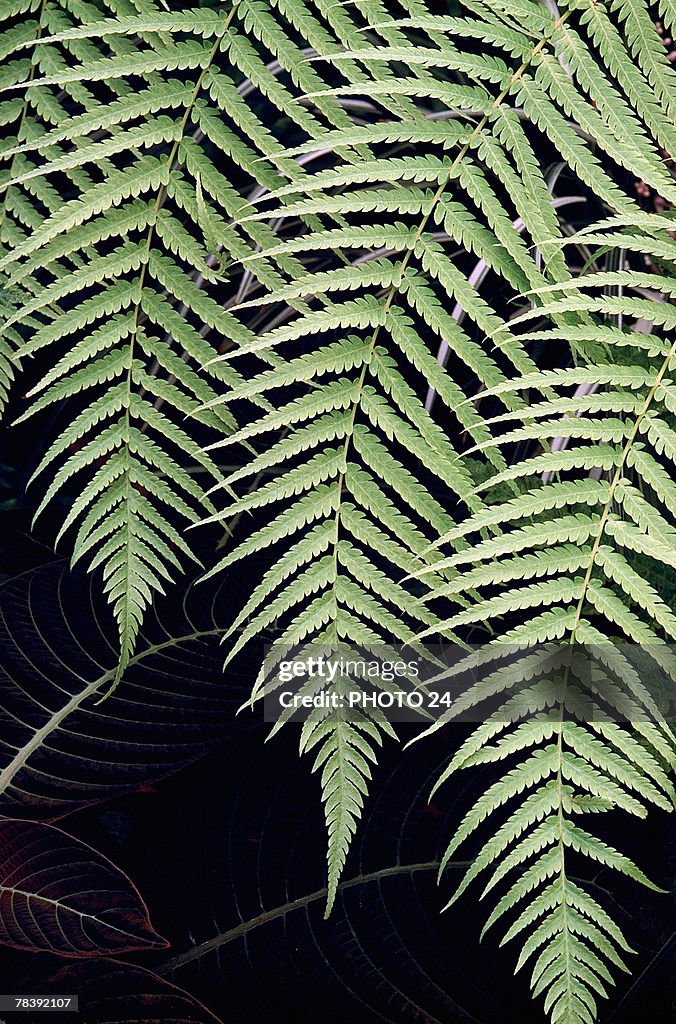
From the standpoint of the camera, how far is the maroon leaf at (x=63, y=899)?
85 centimetres

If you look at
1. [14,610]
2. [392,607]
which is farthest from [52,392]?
[392,607]

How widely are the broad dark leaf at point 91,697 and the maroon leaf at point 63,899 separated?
4cm

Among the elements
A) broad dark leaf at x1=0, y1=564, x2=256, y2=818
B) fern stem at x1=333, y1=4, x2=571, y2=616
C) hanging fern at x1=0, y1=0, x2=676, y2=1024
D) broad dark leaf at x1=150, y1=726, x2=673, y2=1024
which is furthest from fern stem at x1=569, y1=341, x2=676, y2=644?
broad dark leaf at x1=0, y1=564, x2=256, y2=818

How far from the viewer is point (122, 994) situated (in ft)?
2.76

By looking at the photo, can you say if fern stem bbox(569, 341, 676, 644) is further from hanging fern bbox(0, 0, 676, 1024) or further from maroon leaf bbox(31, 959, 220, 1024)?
maroon leaf bbox(31, 959, 220, 1024)

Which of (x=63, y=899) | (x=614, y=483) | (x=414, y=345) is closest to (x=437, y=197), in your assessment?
(x=414, y=345)

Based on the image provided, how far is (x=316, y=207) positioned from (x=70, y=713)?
0.66 m

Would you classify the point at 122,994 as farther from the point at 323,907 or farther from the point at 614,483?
the point at 614,483

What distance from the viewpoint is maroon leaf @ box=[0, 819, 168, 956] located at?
854 mm

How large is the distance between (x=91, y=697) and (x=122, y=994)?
330 mm

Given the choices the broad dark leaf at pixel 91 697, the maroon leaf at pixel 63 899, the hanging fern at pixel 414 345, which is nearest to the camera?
the hanging fern at pixel 414 345

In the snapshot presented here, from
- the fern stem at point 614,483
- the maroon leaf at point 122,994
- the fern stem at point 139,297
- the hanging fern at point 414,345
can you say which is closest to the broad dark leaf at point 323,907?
the maroon leaf at point 122,994

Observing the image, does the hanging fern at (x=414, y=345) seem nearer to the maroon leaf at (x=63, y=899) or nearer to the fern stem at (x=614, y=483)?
the fern stem at (x=614, y=483)

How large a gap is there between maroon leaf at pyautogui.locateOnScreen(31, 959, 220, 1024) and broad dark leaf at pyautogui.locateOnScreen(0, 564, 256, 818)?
0.17 m
